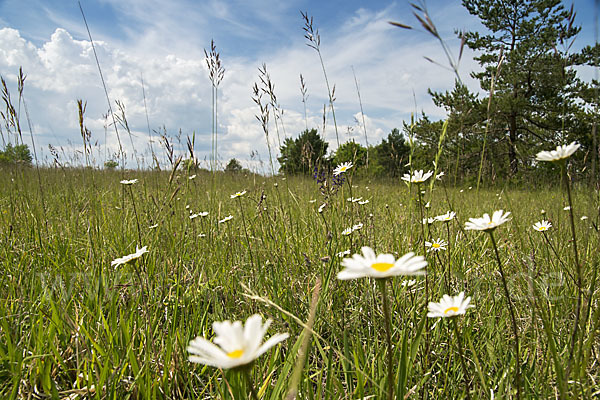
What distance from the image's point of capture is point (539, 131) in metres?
15.1

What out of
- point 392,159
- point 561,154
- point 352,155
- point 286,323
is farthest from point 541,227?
point 392,159

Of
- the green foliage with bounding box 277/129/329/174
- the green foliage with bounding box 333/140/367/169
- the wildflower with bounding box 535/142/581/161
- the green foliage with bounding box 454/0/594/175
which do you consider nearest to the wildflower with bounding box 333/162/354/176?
the green foliage with bounding box 333/140/367/169

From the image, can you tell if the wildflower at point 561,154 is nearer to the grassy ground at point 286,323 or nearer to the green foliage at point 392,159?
the grassy ground at point 286,323

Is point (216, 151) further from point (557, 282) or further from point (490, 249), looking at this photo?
point (557, 282)

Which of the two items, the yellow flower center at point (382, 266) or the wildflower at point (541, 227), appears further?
the wildflower at point (541, 227)

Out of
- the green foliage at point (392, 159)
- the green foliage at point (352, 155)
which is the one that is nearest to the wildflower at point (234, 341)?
the green foliage at point (352, 155)

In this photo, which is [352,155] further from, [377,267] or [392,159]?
[377,267]

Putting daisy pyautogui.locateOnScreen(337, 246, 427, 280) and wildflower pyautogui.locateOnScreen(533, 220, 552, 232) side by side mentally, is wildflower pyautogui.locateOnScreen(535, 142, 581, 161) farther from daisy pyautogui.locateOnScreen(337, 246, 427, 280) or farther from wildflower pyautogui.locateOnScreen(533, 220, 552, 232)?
wildflower pyautogui.locateOnScreen(533, 220, 552, 232)

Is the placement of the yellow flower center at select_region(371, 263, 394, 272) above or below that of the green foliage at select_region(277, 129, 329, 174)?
below

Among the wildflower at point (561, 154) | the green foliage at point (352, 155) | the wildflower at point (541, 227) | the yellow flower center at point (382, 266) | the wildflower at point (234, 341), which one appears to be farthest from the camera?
the green foliage at point (352, 155)

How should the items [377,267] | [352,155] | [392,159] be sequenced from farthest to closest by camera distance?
[392,159] → [352,155] → [377,267]

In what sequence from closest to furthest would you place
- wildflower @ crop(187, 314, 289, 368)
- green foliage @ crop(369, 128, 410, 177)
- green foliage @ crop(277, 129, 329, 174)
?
wildflower @ crop(187, 314, 289, 368) → green foliage @ crop(277, 129, 329, 174) → green foliage @ crop(369, 128, 410, 177)

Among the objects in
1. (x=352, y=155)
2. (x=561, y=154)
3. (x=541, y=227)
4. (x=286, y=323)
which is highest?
(x=352, y=155)

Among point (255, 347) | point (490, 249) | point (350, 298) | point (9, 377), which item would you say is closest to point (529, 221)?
point (490, 249)
